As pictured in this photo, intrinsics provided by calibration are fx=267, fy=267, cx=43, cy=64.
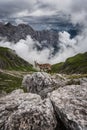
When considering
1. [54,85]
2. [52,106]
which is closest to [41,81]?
[54,85]

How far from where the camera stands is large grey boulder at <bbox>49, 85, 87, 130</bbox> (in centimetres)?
2453

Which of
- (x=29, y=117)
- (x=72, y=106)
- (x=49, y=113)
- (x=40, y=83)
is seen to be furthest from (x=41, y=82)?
(x=29, y=117)

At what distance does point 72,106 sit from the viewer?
2697 centimetres

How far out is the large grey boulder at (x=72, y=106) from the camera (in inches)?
966

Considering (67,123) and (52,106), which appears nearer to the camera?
(67,123)

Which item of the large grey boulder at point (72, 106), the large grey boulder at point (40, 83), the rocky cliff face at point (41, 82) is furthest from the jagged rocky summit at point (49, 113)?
the rocky cliff face at point (41, 82)

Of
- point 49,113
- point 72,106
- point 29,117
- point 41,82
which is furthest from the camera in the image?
point 41,82

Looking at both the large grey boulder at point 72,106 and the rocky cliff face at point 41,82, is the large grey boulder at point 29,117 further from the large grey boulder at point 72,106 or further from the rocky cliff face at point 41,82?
the rocky cliff face at point 41,82

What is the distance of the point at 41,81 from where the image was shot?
170 feet

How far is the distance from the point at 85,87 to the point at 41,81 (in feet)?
65.2

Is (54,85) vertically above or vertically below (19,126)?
above

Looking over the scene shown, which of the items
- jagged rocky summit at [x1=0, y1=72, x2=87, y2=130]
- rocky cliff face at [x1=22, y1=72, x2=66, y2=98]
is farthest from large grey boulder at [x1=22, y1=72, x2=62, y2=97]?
jagged rocky summit at [x1=0, y1=72, x2=87, y2=130]

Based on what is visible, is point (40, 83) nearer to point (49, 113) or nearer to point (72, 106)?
point (49, 113)

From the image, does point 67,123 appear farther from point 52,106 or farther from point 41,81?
point 41,81
